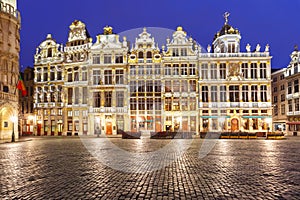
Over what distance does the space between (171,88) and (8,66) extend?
968 inches

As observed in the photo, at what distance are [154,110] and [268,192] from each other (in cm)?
4058

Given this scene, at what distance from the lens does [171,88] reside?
1924 inches

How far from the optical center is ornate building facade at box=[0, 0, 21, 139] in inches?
1379

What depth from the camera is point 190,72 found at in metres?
49.2

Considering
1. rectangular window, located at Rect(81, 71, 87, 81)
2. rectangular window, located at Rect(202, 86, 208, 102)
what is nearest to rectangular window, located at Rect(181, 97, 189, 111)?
rectangular window, located at Rect(202, 86, 208, 102)

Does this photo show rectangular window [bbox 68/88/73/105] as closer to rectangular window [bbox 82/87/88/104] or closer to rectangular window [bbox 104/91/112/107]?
rectangular window [bbox 82/87/88/104]

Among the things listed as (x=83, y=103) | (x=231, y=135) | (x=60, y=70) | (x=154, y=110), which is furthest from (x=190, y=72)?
(x=60, y=70)

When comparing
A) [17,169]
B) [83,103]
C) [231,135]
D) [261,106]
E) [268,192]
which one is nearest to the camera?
[268,192]

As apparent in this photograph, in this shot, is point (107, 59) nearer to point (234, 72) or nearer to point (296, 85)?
point (234, 72)

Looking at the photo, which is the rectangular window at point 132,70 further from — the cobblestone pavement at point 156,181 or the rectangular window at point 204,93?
the cobblestone pavement at point 156,181

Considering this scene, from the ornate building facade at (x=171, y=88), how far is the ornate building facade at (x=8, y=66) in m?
15.2

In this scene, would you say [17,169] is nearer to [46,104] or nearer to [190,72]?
[190,72]

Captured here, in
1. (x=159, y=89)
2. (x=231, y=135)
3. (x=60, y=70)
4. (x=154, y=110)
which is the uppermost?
(x=60, y=70)

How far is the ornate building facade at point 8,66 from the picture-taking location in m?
35.0
